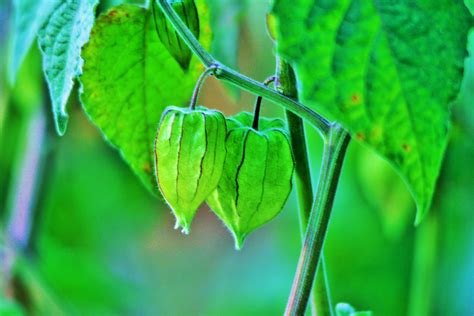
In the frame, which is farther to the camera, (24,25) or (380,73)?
(24,25)

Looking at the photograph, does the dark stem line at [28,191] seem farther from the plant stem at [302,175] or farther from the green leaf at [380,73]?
the green leaf at [380,73]

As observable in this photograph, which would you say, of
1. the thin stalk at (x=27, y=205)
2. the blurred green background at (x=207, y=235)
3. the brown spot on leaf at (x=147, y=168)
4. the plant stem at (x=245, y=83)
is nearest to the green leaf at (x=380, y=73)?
the plant stem at (x=245, y=83)

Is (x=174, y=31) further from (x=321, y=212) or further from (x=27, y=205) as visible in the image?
(x=27, y=205)

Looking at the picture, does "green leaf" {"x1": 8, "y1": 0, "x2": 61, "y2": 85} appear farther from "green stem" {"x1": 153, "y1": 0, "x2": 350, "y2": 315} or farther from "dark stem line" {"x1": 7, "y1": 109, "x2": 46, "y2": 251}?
"dark stem line" {"x1": 7, "y1": 109, "x2": 46, "y2": 251}

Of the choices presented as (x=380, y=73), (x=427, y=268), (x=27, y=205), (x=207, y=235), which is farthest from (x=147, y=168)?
(x=207, y=235)

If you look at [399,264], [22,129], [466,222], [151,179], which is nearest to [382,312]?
[399,264]
